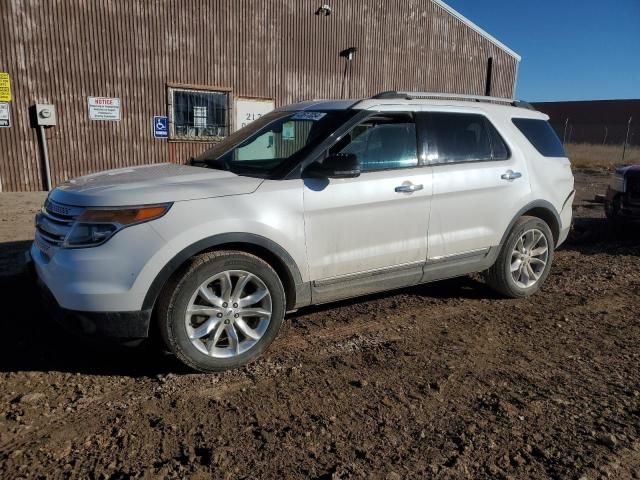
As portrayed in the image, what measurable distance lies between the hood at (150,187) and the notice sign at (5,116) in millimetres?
9226

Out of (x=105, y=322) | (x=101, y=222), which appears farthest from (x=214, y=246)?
(x=105, y=322)

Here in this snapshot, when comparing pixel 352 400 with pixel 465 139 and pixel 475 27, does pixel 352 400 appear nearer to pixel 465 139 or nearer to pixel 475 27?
pixel 465 139

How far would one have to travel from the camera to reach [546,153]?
202 inches

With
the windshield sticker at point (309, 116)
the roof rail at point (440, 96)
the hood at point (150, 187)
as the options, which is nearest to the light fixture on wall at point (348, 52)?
the roof rail at point (440, 96)

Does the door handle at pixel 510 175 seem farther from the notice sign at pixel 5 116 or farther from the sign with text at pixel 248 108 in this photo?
the notice sign at pixel 5 116

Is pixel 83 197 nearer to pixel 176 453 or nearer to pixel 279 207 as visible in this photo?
pixel 279 207

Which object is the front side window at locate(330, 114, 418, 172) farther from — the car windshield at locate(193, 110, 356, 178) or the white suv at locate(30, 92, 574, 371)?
the car windshield at locate(193, 110, 356, 178)

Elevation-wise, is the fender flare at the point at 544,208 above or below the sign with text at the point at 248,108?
below

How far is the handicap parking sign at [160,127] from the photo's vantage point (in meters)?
13.0

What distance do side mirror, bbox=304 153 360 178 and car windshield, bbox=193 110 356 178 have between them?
6.1 inches

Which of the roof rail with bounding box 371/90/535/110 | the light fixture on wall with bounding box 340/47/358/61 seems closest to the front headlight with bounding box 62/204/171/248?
the roof rail with bounding box 371/90/535/110

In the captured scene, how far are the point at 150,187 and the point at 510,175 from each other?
3.16m

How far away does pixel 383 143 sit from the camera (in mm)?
4078

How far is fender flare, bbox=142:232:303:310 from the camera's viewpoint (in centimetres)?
311
